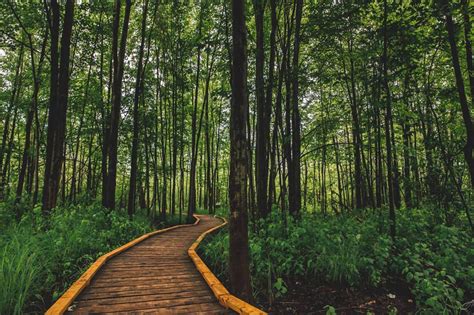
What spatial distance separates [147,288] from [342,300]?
374 centimetres

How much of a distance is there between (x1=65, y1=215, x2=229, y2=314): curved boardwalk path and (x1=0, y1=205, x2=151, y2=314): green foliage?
62 cm

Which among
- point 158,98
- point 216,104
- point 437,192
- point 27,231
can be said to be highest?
point 216,104

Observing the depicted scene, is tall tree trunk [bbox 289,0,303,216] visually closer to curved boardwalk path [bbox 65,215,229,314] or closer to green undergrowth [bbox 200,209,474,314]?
green undergrowth [bbox 200,209,474,314]

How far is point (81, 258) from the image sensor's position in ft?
18.5

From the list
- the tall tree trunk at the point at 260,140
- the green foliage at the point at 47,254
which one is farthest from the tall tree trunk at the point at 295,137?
the green foliage at the point at 47,254

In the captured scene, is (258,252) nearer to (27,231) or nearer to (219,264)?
(219,264)

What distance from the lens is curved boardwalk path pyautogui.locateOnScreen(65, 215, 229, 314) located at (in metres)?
3.51

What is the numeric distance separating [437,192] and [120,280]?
9.18m

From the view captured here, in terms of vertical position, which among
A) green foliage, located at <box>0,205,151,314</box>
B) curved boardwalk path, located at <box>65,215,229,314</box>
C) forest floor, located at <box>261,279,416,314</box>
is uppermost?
green foliage, located at <box>0,205,151,314</box>

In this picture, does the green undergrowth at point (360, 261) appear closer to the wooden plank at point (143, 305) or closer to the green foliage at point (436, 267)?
the green foliage at point (436, 267)

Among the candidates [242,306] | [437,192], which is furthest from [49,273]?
[437,192]

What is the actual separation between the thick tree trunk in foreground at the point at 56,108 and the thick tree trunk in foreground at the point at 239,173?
683 cm

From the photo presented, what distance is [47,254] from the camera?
5.13m

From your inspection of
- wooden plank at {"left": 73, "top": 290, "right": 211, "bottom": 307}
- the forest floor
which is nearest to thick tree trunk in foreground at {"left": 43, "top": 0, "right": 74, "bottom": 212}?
wooden plank at {"left": 73, "top": 290, "right": 211, "bottom": 307}
